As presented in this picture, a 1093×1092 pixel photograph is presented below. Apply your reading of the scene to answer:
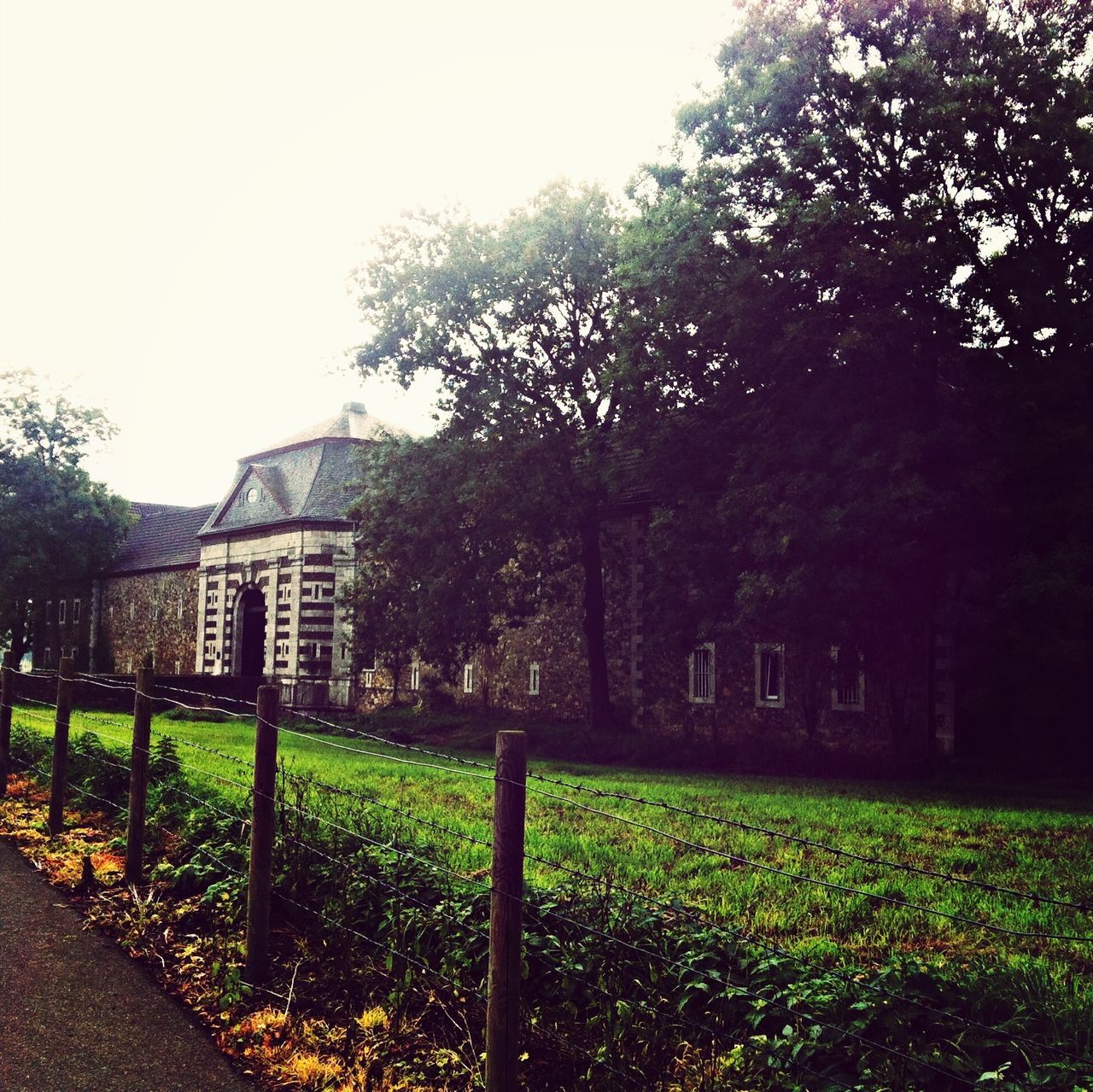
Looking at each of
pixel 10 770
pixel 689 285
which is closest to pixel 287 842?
pixel 10 770

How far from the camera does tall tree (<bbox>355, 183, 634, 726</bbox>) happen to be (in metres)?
23.0

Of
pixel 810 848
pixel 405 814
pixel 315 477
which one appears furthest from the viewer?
pixel 315 477

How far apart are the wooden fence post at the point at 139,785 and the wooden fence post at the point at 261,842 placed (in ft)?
6.41

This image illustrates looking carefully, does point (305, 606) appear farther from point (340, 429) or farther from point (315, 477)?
point (340, 429)

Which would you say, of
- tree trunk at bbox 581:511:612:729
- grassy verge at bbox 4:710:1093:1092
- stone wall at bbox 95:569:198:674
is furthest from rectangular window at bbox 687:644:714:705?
stone wall at bbox 95:569:198:674

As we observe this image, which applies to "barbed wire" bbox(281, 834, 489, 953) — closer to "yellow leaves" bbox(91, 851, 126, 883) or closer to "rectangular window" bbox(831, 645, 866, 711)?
"yellow leaves" bbox(91, 851, 126, 883)

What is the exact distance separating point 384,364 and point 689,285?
363 inches

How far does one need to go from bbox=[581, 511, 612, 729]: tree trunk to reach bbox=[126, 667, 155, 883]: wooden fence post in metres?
17.3

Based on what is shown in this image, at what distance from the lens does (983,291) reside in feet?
58.1

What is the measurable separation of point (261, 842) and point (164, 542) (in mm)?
45379

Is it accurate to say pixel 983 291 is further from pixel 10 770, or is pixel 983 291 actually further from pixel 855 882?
pixel 10 770

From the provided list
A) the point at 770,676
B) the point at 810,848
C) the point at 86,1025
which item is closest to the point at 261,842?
the point at 86,1025

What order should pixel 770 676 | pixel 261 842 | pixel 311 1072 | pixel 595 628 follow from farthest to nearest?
pixel 595 628 < pixel 770 676 < pixel 261 842 < pixel 311 1072

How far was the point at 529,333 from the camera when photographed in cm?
2425
